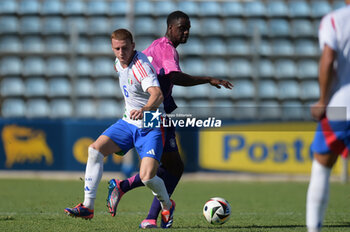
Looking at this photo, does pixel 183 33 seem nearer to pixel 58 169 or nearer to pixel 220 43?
pixel 58 169

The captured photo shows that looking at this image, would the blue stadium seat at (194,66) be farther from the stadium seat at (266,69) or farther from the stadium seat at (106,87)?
the stadium seat at (106,87)

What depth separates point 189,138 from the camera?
13656 mm

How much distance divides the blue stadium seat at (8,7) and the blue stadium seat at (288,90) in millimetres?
8166

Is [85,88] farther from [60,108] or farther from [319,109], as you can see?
[319,109]

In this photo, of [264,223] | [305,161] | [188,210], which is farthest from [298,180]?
[264,223]

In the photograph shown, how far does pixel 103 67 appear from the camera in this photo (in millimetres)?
17172

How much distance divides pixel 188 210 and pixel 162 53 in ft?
9.10

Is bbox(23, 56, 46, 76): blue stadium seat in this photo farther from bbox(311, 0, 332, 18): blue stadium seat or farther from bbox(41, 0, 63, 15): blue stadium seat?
bbox(311, 0, 332, 18): blue stadium seat

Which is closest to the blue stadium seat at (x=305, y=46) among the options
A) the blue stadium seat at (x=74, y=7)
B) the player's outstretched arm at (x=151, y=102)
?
the blue stadium seat at (x=74, y=7)

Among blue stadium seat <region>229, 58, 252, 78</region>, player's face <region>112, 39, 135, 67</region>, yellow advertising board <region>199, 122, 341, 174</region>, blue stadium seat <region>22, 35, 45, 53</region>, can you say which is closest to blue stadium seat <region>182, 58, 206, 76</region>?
blue stadium seat <region>229, 58, 252, 78</region>

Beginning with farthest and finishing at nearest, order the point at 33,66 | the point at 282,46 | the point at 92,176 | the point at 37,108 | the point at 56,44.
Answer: the point at 282,46
the point at 56,44
the point at 33,66
the point at 37,108
the point at 92,176

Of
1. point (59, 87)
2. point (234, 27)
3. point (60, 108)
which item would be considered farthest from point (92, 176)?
point (234, 27)

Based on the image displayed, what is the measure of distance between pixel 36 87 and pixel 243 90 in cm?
571

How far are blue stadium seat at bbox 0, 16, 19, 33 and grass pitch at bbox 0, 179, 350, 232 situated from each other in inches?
246
